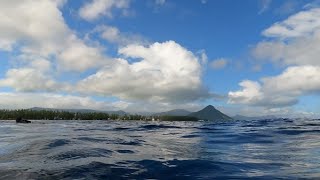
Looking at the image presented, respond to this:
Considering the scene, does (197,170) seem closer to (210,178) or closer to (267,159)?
(210,178)

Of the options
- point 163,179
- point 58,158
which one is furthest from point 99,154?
point 163,179

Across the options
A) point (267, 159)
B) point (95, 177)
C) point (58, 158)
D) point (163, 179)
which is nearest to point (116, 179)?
point (95, 177)

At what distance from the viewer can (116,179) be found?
11320mm

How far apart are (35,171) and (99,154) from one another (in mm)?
4426

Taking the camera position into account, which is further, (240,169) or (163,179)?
(240,169)

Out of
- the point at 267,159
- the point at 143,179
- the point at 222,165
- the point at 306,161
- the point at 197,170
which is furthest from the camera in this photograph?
the point at 267,159

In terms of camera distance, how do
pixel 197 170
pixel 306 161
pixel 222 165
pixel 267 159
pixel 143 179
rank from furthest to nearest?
pixel 267 159 < pixel 306 161 < pixel 222 165 < pixel 197 170 < pixel 143 179

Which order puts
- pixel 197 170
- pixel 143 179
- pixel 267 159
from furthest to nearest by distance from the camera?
pixel 267 159
pixel 197 170
pixel 143 179

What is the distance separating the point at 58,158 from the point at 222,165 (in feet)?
19.5

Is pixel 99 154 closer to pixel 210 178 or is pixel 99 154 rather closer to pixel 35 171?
pixel 35 171

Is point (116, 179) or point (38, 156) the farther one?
point (38, 156)

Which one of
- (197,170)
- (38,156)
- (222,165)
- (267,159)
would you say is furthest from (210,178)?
(38,156)

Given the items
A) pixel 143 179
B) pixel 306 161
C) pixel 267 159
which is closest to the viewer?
pixel 143 179

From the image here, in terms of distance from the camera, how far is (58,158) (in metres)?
14.7
